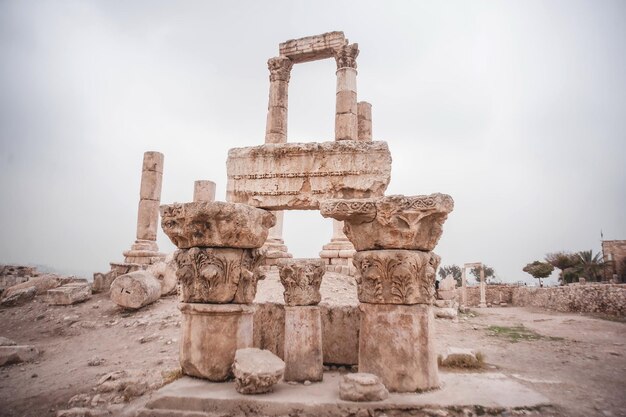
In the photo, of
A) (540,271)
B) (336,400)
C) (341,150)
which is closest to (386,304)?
(336,400)

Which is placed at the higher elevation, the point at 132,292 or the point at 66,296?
the point at 132,292

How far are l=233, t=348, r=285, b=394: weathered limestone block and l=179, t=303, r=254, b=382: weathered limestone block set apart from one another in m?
0.44

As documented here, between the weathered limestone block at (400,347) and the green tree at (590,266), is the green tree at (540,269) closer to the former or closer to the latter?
the green tree at (590,266)

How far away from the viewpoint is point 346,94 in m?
12.3

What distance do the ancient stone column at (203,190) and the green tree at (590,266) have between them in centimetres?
2327

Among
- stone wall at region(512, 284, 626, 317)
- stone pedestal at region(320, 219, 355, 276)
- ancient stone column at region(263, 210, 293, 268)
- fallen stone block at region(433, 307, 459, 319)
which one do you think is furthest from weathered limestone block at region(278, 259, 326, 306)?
stone wall at region(512, 284, 626, 317)

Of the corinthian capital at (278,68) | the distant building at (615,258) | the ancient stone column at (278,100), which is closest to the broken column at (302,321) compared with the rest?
the ancient stone column at (278,100)

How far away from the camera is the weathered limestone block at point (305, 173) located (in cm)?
500

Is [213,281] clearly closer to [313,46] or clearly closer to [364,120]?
[313,46]

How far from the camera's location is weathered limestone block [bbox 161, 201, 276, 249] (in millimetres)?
3893

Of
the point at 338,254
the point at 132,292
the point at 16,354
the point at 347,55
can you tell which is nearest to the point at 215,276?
the point at 16,354

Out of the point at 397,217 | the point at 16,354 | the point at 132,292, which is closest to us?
the point at 397,217

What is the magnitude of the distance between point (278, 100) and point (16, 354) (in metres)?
9.76

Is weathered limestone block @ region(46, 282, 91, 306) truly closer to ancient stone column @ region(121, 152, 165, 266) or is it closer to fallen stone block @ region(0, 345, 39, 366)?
ancient stone column @ region(121, 152, 165, 266)
